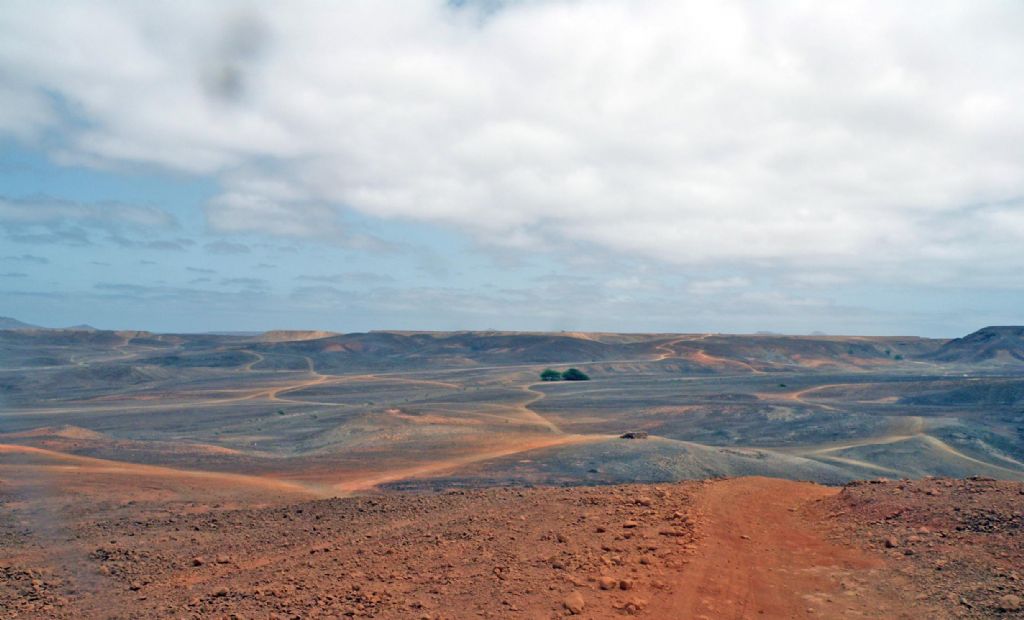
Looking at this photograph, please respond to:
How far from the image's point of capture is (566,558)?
33.5 ft

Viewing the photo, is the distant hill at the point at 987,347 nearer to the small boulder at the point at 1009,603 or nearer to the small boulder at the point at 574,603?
the small boulder at the point at 1009,603

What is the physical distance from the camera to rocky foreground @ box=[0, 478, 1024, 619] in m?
8.73

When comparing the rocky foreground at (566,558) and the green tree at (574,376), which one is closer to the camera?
Result: the rocky foreground at (566,558)

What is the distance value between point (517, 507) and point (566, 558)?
155 inches

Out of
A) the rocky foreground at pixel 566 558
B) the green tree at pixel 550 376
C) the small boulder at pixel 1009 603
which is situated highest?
the small boulder at pixel 1009 603

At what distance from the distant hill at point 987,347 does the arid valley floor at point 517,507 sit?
68043mm

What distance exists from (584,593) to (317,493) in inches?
573

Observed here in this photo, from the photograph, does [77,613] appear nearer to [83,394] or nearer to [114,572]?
[114,572]

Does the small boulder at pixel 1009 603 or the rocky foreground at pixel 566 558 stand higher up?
the small boulder at pixel 1009 603

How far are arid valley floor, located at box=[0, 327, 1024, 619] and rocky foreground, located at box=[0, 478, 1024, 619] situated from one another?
48mm

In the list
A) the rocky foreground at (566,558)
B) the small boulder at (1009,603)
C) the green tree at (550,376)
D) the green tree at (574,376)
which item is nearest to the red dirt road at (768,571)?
the rocky foreground at (566,558)

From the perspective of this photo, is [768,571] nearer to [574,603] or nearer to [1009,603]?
[1009,603]

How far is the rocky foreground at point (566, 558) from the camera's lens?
28.6ft

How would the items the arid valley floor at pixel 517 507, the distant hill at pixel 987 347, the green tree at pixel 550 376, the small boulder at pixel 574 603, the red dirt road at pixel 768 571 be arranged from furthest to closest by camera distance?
the distant hill at pixel 987 347, the green tree at pixel 550 376, the arid valley floor at pixel 517 507, the red dirt road at pixel 768 571, the small boulder at pixel 574 603
